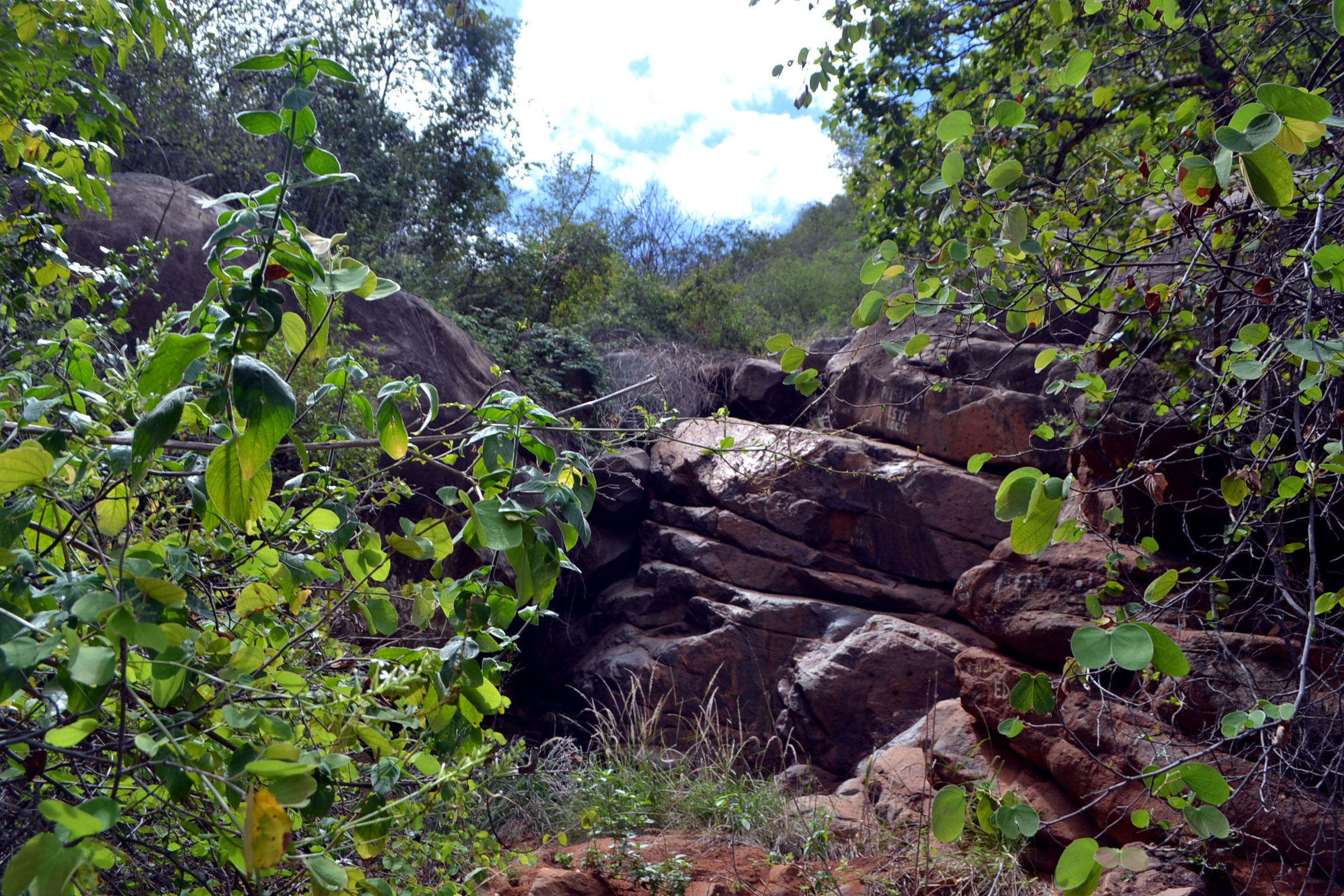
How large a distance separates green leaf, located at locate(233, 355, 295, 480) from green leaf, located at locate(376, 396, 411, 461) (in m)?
0.22

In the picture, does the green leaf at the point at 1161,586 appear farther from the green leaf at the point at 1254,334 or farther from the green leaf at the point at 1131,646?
the green leaf at the point at 1131,646

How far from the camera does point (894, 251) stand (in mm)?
1474

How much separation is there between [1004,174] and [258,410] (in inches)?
50.2

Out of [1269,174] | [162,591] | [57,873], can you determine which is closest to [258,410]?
[162,591]

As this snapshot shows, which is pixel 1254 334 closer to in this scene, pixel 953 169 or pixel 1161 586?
pixel 1161 586

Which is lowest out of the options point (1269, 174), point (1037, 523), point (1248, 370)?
point (1037, 523)

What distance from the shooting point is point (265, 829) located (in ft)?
2.46

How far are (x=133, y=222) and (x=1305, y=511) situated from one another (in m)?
7.97

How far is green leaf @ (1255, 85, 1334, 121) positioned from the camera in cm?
88

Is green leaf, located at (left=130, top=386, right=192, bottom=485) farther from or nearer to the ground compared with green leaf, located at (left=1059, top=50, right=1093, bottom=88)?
nearer to the ground

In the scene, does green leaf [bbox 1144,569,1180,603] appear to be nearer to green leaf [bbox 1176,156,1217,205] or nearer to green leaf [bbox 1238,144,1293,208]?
green leaf [bbox 1176,156,1217,205]

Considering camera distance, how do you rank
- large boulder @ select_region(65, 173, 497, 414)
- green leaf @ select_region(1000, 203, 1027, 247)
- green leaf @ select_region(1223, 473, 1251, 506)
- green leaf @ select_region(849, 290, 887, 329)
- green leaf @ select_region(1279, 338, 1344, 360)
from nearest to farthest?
green leaf @ select_region(1279, 338, 1344, 360) < green leaf @ select_region(849, 290, 887, 329) < green leaf @ select_region(1000, 203, 1027, 247) < green leaf @ select_region(1223, 473, 1251, 506) < large boulder @ select_region(65, 173, 497, 414)

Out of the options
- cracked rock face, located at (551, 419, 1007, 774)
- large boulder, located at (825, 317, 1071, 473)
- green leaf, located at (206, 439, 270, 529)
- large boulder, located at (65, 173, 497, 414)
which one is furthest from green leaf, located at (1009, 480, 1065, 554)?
large boulder, located at (825, 317, 1071, 473)

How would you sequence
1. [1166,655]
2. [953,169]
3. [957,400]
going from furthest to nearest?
[957,400] → [953,169] → [1166,655]
